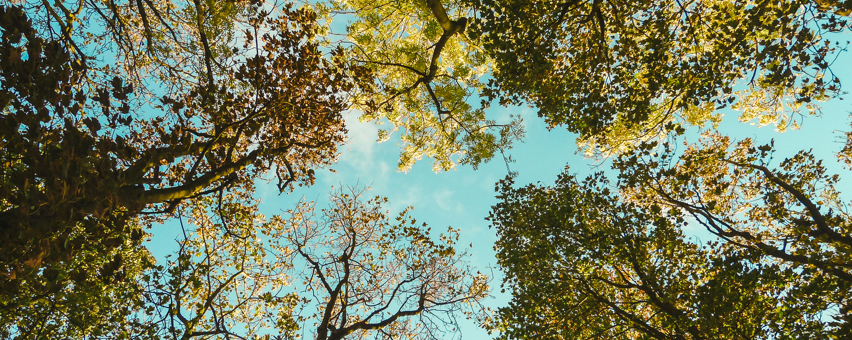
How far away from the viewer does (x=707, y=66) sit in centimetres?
700

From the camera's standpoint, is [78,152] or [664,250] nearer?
[78,152]

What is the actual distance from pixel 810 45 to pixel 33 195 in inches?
376

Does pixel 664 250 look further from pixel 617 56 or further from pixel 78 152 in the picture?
pixel 78 152

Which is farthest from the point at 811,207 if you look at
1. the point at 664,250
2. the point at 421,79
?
the point at 421,79

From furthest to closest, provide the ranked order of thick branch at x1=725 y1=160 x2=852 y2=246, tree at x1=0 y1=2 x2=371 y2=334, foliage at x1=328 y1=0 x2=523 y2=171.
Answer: foliage at x1=328 y1=0 x2=523 y2=171, thick branch at x1=725 y1=160 x2=852 y2=246, tree at x1=0 y1=2 x2=371 y2=334

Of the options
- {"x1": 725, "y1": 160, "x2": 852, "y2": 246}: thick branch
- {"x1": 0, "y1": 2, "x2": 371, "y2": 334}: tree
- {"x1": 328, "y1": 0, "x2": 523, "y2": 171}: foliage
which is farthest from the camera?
{"x1": 328, "y1": 0, "x2": 523, "y2": 171}: foliage

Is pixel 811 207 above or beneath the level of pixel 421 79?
beneath

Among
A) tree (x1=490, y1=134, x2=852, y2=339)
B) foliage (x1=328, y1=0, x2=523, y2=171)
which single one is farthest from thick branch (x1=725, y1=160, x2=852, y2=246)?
foliage (x1=328, y1=0, x2=523, y2=171)

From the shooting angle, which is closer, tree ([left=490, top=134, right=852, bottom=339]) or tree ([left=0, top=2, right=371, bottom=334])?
tree ([left=0, top=2, right=371, bottom=334])

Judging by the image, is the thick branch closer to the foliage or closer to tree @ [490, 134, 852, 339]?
tree @ [490, 134, 852, 339]

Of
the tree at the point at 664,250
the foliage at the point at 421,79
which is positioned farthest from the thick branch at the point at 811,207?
the foliage at the point at 421,79

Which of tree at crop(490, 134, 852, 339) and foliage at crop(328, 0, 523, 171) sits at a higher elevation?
foliage at crop(328, 0, 523, 171)

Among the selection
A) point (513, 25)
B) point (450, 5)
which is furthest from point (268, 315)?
point (450, 5)

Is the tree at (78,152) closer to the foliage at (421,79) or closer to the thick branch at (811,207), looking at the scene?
the foliage at (421,79)
